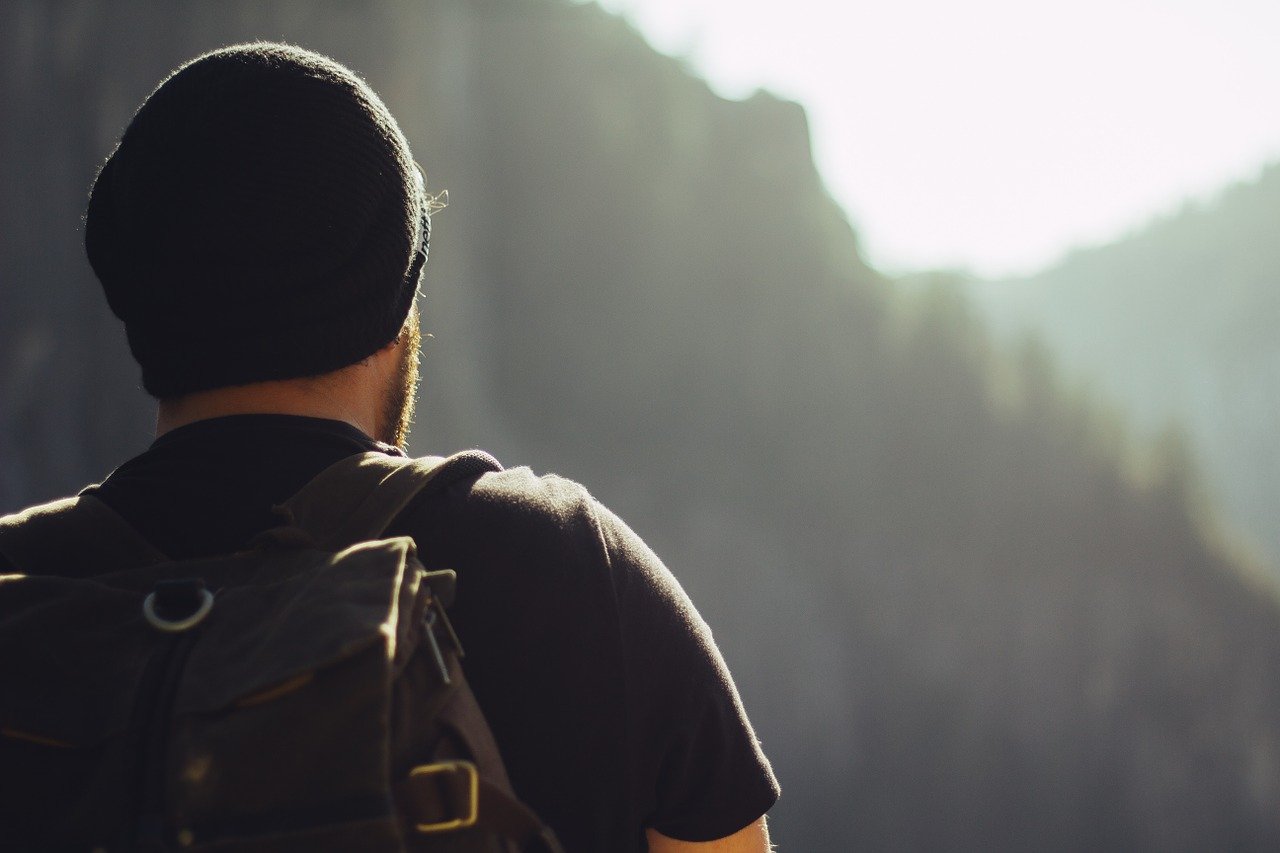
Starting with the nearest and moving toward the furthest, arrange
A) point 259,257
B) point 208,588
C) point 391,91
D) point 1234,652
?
point 208,588
point 259,257
point 391,91
point 1234,652

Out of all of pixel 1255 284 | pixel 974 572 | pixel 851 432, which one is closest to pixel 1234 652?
pixel 974 572

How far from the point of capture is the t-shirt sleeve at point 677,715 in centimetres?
119

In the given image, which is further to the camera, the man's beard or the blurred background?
the blurred background

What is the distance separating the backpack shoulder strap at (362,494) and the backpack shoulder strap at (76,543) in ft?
0.53

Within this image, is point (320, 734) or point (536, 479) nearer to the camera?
point (320, 734)

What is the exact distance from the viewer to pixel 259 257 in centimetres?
122

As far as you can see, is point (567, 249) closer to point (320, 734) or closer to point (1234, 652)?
point (1234, 652)

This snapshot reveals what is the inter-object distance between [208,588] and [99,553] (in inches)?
5.9

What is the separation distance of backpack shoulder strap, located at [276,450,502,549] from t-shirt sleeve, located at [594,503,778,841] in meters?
0.18

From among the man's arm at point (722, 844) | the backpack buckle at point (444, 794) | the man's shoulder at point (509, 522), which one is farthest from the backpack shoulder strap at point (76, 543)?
the man's arm at point (722, 844)

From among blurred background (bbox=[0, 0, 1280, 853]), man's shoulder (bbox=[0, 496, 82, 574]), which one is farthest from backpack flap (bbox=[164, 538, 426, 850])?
blurred background (bbox=[0, 0, 1280, 853])

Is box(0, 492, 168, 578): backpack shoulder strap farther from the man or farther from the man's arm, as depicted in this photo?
the man's arm

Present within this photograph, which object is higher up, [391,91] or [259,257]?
[391,91]

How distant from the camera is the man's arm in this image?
1.28 m
